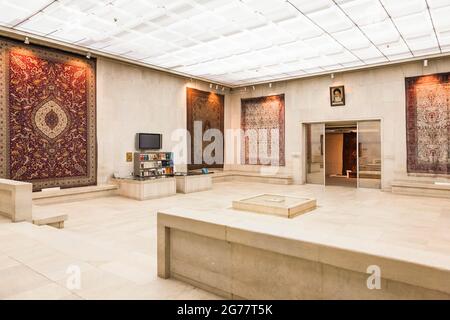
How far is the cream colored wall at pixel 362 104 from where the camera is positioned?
377 inches

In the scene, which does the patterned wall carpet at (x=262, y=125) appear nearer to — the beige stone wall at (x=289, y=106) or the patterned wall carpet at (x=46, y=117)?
the beige stone wall at (x=289, y=106)

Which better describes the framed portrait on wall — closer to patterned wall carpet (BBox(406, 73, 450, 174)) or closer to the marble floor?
patterned wall carpet (BBox(406, 73, 450, 174))

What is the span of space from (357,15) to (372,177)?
5.90 meters

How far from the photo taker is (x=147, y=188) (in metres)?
8.30

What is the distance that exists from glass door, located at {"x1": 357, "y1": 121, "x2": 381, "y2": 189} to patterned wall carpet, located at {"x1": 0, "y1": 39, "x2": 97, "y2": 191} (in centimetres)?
839

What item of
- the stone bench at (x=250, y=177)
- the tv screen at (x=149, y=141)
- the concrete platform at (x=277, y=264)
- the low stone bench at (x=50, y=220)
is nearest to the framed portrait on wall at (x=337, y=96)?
the stone bench at (x=250, y=177)

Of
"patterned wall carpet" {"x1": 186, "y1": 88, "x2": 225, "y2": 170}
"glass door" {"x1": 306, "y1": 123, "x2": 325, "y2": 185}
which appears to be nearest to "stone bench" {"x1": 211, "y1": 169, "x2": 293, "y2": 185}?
"patterned wall carpet" {"x1": 186, "y1": 88, "x2": 225, "y2": 170}

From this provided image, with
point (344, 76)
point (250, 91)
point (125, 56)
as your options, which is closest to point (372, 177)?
point (344, 76)

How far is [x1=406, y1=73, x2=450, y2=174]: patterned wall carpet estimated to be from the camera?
8.91m

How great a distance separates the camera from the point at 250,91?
1297 cm

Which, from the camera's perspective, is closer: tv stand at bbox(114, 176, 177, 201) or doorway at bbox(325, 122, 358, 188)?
tv stand at bbox(114, 176, 177, 201)

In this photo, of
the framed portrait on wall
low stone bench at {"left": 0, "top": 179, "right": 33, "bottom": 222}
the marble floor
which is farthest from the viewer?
the framed portrait on wall

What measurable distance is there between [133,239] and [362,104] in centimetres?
869

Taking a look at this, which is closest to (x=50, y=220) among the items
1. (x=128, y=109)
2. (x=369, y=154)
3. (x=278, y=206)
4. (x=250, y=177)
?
(x=278, y=206)
